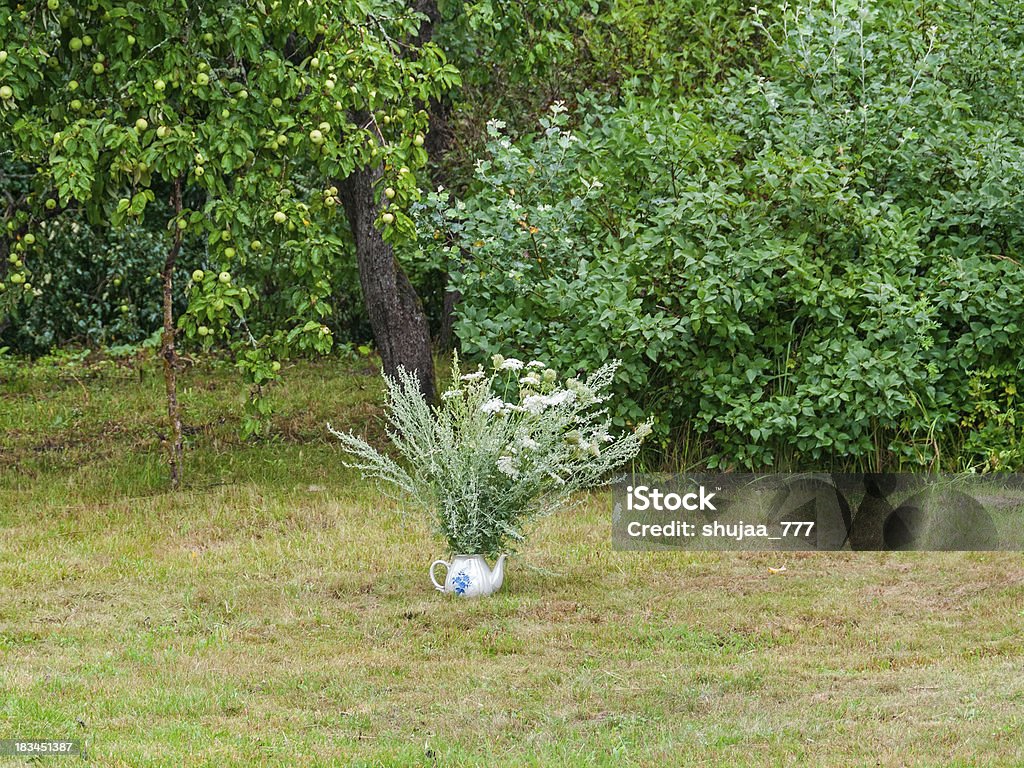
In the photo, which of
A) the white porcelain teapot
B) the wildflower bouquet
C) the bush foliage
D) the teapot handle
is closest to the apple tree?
the bush foliage

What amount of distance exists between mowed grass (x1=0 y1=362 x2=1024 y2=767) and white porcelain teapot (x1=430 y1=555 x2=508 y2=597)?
4.6 inches

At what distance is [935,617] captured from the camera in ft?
19.2

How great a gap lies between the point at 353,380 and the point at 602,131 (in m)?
4.33

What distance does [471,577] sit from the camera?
6.19 metres

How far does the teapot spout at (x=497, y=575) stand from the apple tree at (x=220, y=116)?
2.13m

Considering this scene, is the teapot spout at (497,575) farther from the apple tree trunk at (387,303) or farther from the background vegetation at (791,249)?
the apple tree trunk at (387,303)

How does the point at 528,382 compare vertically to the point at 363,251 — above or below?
below

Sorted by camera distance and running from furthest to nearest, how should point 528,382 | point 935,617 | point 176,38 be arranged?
point 176,38, point 528,382, point 935,617

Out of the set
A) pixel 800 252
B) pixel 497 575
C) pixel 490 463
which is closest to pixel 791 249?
pixel 800 252

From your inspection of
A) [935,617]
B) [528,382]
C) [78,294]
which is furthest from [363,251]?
[78,294]

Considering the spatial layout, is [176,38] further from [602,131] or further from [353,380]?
[353,380]

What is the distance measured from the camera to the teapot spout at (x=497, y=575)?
625 centimetres

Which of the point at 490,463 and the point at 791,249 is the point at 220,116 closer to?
the point at 490,463

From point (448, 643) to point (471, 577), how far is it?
2.27 ft
